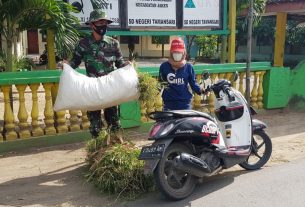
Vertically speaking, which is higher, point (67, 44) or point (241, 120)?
point (67, 44)

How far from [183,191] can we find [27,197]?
1.61 meters

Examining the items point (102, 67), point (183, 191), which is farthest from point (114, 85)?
point (183, 191)

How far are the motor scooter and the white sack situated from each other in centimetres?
47

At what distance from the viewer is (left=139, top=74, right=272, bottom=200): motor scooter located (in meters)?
3.91

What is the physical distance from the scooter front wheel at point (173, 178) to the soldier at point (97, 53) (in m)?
0.93

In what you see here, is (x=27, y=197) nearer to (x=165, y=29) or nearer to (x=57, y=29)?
(x=57, y=29)

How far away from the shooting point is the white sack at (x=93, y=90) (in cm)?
432

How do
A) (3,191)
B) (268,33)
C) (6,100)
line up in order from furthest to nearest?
1. (268,33)
2. (6,100)
3. (3,191)

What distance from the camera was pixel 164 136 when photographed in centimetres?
389

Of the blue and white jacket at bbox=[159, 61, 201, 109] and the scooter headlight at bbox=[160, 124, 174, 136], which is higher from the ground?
the blue and white jacket at bbox=[159, 61, 201, 109]

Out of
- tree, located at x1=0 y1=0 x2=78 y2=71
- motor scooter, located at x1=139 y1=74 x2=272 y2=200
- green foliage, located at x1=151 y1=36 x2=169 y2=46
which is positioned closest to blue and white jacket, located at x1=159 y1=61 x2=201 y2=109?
motor scooter, located at x1=139 y1=74 x2=272 y2=200

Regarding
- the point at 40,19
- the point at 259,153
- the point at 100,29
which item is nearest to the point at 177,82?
the point at 100,29

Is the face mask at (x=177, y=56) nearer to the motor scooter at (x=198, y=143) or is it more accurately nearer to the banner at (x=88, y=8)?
the motor scooter at (x=198, y=143)

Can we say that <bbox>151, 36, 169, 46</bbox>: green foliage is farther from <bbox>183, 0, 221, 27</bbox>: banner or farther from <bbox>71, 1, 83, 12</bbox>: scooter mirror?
<bbox>71, 1, 83, 12</bbox>: scooter mirror
